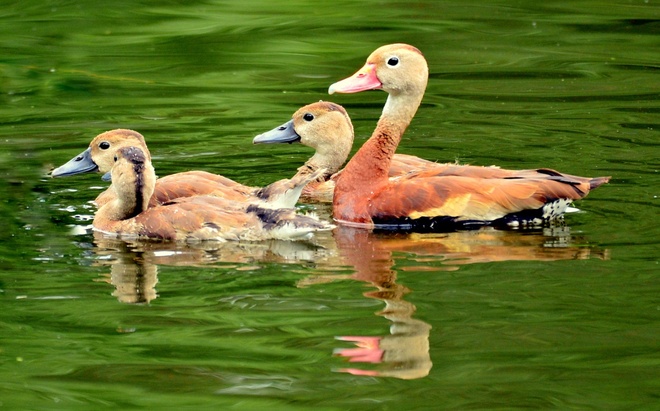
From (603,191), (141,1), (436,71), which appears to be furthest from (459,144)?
(141,1)

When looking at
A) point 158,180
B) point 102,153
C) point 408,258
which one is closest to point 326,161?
point 158,180

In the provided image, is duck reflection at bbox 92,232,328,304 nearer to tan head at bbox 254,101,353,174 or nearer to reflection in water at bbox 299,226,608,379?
reflection in water at bbox 299,226,608,379

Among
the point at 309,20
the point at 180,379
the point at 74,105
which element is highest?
the point at 309,20

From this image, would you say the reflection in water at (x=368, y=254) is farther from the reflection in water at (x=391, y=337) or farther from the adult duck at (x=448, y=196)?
the adult duck at (x=448, y=196)

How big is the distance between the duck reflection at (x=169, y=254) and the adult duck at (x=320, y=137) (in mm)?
1928

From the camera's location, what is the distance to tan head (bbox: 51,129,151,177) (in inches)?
364

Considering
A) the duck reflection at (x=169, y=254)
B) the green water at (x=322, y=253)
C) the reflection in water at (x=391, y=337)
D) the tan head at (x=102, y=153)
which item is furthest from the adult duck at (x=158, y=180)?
the reflection in water at (x=391, y=337)

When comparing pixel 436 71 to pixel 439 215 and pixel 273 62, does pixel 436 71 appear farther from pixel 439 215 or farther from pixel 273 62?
pixel 439 215

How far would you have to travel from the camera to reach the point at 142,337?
6.41m

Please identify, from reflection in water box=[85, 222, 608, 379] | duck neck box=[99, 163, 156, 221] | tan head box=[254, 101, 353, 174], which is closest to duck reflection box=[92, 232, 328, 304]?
reflection in water box=[85, 222, 608, 379]

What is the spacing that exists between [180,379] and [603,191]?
4.72 meters

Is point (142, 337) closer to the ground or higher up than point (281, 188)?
closer to the ground

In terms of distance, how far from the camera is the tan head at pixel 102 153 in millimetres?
9242

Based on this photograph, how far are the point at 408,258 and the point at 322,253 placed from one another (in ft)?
1.94
